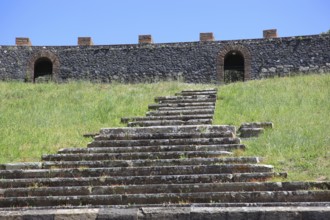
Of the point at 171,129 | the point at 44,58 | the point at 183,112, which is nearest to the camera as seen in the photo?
the point at 171,129

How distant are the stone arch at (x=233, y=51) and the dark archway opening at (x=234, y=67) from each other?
52 centimetres

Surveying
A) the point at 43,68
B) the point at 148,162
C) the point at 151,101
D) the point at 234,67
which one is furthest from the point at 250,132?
the point at 43,68

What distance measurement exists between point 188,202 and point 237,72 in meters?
15.4

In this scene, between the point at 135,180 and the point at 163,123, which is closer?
the point at 135,180

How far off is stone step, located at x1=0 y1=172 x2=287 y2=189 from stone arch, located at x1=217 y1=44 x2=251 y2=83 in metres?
13.3

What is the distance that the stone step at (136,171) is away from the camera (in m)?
9.22

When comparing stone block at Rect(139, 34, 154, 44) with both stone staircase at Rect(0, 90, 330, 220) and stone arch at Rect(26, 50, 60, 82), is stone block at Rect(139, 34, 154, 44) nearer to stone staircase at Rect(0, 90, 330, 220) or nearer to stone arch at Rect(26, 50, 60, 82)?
stone arch at Rect(26, 50, 60, 82)

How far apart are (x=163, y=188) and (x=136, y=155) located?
1961 millimetres

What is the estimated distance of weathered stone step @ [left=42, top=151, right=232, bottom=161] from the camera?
10.3 metres

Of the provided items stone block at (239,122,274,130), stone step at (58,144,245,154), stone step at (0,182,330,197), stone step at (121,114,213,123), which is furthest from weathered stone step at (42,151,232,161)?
stone step at (121,114,213,123)

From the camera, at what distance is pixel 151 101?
54.9ft

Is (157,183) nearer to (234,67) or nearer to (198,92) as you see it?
(198,92)

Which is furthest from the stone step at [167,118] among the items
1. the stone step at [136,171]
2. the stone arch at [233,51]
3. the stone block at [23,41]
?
the stone block at [23,41]

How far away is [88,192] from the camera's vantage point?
8.75 meters
